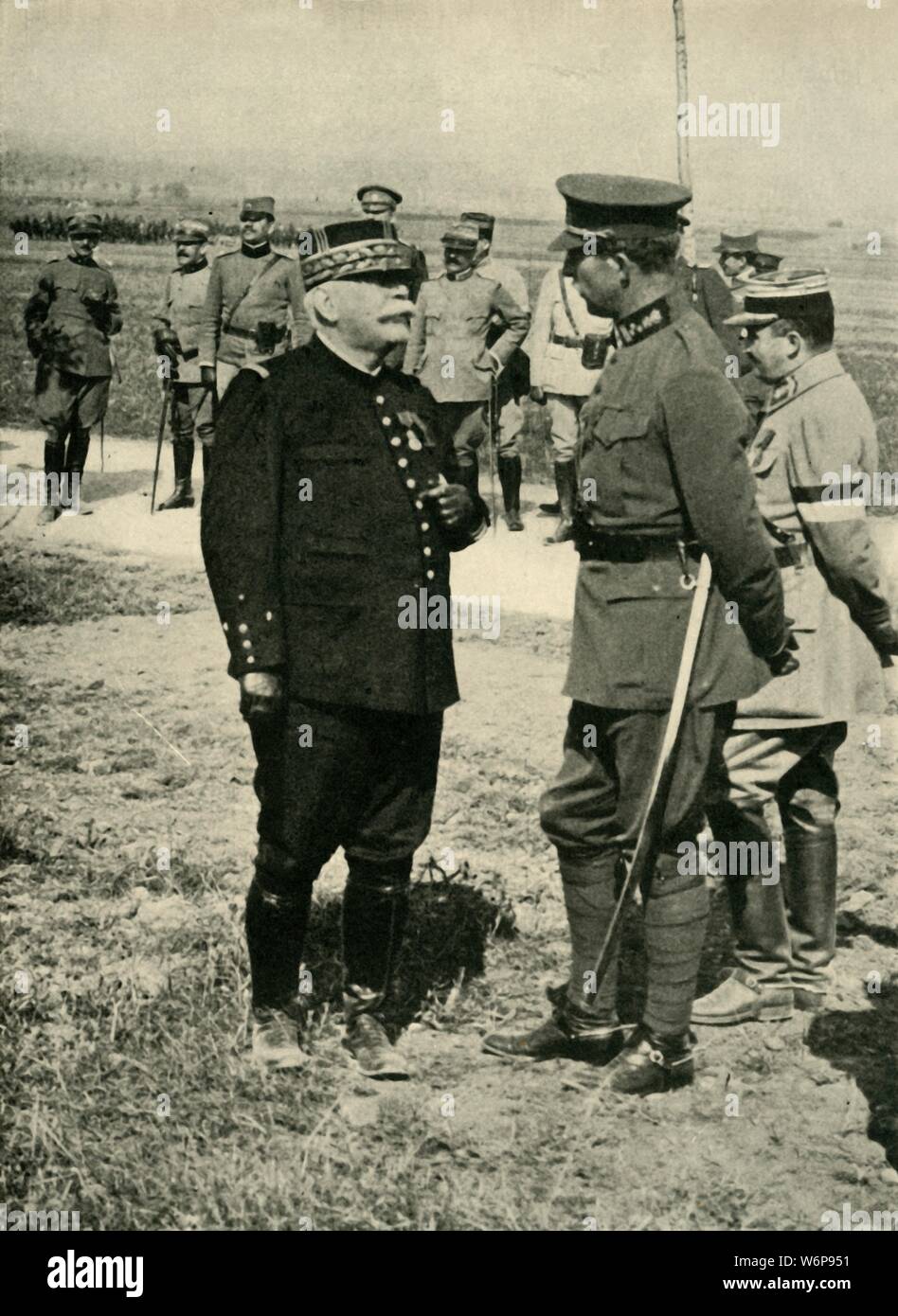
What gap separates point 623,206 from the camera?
3.58 metres

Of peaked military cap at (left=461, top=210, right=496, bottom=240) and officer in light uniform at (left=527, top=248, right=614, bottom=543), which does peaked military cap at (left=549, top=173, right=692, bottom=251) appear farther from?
officer in light uniform at (left=527, top=248, right=614, bottom=543)

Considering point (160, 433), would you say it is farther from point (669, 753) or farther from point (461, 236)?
point (669, 753)

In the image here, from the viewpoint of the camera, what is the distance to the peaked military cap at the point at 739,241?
8938 mm

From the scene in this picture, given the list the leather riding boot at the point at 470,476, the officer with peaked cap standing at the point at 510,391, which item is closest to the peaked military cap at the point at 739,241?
the officer with peaked cap standing at the point at 510,391

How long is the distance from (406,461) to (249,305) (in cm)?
668

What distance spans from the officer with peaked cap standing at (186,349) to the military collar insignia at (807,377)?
6710 millimetres

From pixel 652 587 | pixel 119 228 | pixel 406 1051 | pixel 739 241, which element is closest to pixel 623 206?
pixel 652 587

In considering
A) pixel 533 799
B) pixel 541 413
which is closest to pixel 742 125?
pixel 533 799

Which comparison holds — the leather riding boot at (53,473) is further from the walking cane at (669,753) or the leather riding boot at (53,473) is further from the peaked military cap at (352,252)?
the walking cane at (669,753)

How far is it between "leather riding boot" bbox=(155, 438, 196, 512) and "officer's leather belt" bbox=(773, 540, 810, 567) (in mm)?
7148

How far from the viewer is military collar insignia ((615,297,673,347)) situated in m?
3.66

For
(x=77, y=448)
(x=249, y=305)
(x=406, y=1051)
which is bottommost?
(x=406, y=1051)

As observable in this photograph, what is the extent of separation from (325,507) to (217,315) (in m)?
6.89

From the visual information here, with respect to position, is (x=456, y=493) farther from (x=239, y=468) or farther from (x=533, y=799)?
(x=533, y=799)
